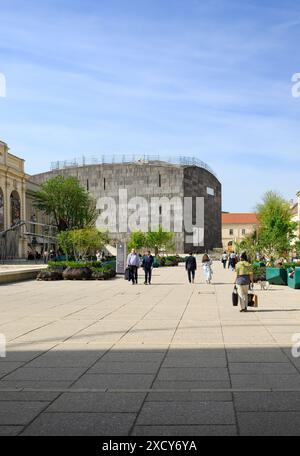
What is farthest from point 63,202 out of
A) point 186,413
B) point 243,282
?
point 186,413

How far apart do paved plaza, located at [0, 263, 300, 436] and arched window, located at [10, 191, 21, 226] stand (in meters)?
→ 46.0

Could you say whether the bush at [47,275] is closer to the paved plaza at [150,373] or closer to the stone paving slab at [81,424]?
the paved plaza at [150,373]

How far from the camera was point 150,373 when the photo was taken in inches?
282

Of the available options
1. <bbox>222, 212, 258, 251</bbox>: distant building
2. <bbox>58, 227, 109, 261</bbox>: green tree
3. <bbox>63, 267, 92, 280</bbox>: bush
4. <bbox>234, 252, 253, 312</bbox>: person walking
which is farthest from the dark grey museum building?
<bbox>234, 252, 253, 312</bbox>: person walking

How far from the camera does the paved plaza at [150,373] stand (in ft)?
16.8

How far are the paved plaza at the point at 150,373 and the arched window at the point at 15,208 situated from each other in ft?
151

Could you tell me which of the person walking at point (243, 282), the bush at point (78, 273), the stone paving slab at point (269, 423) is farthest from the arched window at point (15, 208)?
the stone paving slab at point (269, 423)

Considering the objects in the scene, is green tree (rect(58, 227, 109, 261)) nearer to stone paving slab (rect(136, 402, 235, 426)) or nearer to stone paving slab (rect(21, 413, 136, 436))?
stone paving slab (rect(136, 402, 235, 426))

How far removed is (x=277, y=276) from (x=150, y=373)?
18408mm

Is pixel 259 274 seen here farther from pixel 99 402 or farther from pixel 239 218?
pixel 239 218

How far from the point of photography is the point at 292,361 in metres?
7.79

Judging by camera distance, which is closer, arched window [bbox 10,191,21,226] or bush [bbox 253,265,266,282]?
bush [bbox 253,265,266,282]

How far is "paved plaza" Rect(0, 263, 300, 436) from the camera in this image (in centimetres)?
512
